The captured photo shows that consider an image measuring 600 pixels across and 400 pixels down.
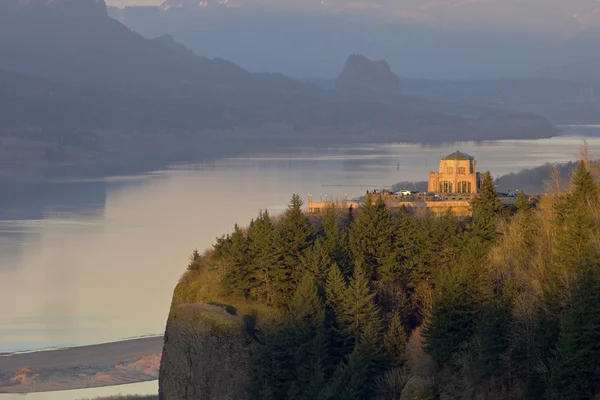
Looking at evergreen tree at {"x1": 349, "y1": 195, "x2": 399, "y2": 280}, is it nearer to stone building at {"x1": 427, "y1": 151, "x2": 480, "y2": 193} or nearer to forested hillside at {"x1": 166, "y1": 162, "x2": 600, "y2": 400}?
forested hillside at {"x1": 166, "y1": 162, "x2": 600, "y2": 400}

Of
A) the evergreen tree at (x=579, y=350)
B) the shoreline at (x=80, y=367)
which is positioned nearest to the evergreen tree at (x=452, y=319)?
the evergreen tree at (x=579, y=350)

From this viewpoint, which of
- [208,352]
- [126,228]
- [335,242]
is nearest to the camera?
[208,352]

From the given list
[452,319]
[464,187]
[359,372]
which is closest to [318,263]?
[359,372]

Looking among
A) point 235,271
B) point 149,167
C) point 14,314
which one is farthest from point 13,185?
point 235,271

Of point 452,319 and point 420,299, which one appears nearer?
point 452,319

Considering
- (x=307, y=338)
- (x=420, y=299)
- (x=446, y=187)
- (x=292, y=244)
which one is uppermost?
(x=446, y=187)

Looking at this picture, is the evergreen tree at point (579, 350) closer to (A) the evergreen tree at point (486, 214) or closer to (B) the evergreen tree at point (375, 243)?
(A) the evergreen tree at point (486, 214)

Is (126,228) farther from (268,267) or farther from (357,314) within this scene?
(357,314)

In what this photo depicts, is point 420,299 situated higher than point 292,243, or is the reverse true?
point 292,243

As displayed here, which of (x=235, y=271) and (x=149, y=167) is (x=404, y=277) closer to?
(x=235, y=271)
